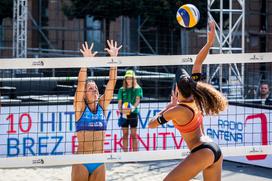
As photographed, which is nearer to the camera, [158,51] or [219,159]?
[219,159]

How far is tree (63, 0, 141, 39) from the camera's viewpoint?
24.9 meters

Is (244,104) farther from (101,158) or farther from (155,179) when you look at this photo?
(101,158)

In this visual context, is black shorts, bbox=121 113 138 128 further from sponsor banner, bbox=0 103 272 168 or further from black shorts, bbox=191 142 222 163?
black shorts, bbox=191 142 222 163

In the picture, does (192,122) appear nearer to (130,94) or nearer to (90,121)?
(90,121)

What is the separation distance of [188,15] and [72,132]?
3846 millimetres

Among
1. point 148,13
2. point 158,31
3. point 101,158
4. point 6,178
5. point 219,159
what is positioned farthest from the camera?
point 158,31

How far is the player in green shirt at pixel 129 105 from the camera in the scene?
11.4 metres

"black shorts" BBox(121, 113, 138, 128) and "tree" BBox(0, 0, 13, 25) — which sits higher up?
"tree" BBox(0, 0, 13, 25)

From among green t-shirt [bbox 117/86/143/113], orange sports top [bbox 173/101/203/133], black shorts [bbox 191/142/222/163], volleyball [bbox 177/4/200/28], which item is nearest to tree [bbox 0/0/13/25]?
green t-shirt [bbox 117/86/143/113]

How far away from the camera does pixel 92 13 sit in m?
25.9

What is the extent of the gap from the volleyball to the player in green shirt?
299 cm

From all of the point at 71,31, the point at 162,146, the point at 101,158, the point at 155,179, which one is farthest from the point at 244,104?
the point at 71,31

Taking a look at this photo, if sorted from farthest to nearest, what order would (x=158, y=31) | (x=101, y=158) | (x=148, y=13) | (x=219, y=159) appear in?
(x=158, y=31) → (x=148, y=13) → (x=101, y=158) → (x=219, y=159)

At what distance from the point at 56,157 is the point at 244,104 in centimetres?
514
